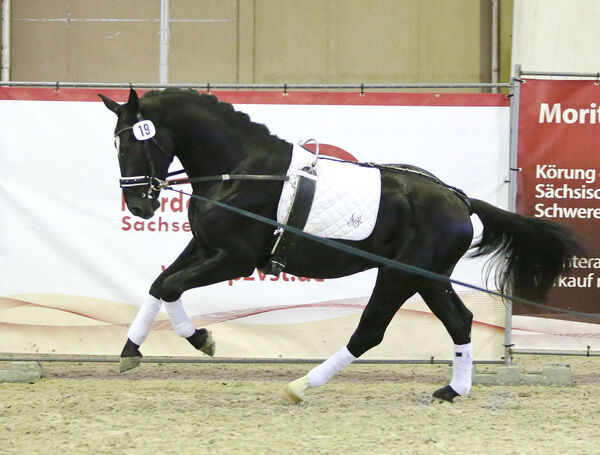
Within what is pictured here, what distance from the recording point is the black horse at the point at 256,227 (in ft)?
18.2

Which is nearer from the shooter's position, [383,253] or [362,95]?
[383,253]

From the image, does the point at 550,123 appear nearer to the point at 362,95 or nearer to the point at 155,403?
the point at 362,95

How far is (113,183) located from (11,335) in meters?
1.36

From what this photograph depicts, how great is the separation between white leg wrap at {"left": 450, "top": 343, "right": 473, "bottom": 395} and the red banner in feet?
4.02

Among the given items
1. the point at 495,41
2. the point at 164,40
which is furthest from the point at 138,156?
the point at 495,41

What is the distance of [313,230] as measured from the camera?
567 cm

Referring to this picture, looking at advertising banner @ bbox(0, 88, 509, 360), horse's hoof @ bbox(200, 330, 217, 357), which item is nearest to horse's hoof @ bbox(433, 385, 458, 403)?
advertising banner @ bbox(0, 88, 509, 360)

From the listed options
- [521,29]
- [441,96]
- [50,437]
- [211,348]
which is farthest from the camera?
[521,29]

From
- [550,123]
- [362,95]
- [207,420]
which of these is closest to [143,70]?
[362,95]

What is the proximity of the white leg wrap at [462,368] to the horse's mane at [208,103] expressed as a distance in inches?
72.4

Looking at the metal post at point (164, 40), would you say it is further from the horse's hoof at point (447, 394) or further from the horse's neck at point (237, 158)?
the horse's hoof at point (447, 394)

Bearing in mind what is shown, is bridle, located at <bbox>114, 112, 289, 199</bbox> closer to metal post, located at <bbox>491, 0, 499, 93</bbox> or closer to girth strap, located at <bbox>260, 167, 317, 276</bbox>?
girth strap, located at <bbox>260, 167, 317, 276</bbox>

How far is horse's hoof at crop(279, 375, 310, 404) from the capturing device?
5.73m

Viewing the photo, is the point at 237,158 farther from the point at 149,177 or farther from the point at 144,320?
the point at 144,320
